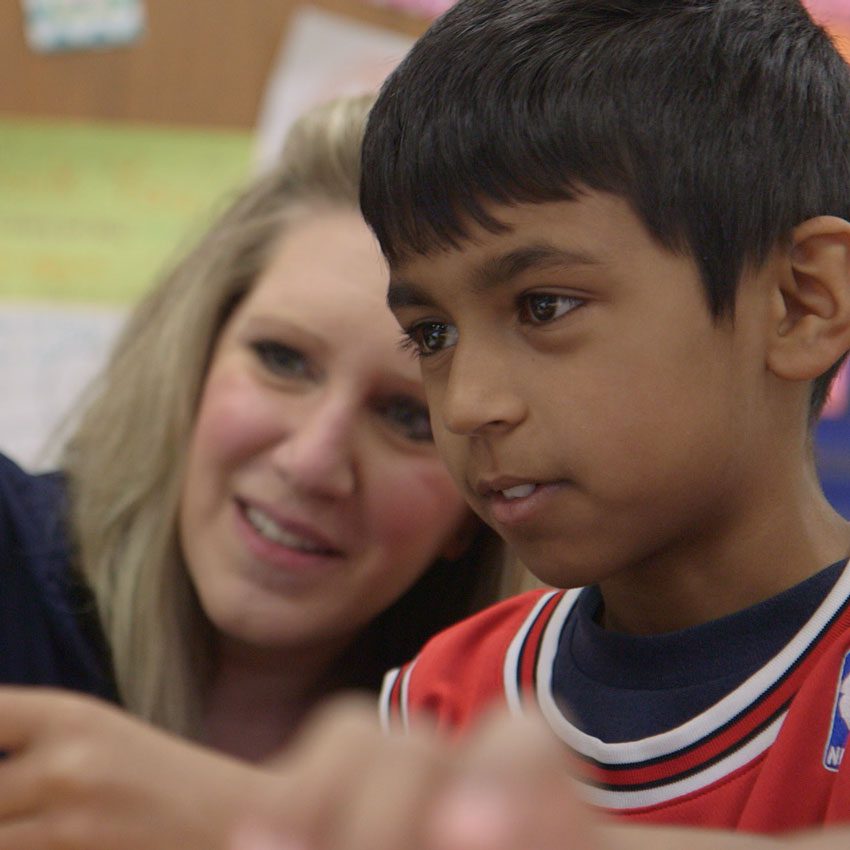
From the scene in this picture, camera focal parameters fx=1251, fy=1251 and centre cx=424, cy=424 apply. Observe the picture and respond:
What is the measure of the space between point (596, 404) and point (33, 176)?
3.08 feet

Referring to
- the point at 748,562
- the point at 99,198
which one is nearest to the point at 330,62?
the point at 99,198

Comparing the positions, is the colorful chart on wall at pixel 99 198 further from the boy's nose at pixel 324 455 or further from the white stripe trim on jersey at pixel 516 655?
the white stripe trim on jersey at pixel 516 655

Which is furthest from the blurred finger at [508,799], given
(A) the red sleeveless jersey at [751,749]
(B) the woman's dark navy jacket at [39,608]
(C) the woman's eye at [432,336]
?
(B) the woman's dark navy jacket at [39,608]

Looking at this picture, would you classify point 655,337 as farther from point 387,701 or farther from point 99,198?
point 99,198

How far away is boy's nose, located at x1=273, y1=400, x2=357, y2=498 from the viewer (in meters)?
0.85

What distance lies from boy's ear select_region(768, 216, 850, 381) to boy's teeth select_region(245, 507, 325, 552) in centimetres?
44

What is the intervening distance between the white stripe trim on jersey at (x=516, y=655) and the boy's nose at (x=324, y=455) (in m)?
0.20

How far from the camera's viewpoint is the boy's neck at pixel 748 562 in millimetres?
562

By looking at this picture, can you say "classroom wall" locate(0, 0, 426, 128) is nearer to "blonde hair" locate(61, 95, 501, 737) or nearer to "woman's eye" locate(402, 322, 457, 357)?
"blonde hair" locate(61, 95, 501, 737)

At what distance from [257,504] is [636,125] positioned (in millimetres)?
460

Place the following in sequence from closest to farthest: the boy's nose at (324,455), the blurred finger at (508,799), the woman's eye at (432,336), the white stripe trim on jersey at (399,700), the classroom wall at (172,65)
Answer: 1. the blurred finger at (508,799)
2. the woman's eye at (432,336)
3. the white stripe trim on jersey at (399,700)
4. the boy's nose at (324,455)
5. the classroom wall at (172,65)

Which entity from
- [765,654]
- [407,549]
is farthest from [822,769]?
[407,549]

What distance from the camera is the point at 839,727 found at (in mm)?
482

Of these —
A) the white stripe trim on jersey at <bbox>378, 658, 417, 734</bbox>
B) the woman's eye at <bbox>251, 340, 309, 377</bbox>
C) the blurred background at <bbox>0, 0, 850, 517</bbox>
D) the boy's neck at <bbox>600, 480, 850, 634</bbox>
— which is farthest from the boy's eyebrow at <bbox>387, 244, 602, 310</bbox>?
the blurred background at <bbox>0, 0, 850, 517</bbox>
